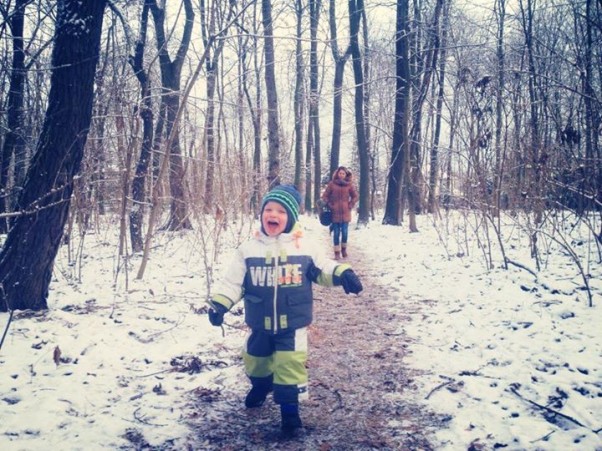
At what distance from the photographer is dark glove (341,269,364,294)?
3.06m

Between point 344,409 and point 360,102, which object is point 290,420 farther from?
point 360,102

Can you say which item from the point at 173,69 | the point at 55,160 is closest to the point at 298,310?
the point at 55,160

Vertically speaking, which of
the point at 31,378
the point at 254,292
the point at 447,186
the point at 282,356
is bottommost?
the point at 31,378

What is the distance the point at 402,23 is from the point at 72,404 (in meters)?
14.1

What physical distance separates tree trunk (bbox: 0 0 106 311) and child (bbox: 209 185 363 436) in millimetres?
2574

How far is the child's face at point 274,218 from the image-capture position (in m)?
3.27

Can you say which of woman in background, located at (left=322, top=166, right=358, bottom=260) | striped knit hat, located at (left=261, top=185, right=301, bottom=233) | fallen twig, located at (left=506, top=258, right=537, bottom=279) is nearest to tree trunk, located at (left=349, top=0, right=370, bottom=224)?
woman in background, located at (left=322, top=166, right=358, bottom=260)

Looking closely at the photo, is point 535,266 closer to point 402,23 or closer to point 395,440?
point 395,440

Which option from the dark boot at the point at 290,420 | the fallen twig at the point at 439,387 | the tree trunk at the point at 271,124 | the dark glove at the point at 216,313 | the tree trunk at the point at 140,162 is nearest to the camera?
the dark boot at the point at 290,420

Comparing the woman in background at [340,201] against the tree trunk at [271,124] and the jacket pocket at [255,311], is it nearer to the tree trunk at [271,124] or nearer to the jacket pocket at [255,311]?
the tree trunk at [271,124]

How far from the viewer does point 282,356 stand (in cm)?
309

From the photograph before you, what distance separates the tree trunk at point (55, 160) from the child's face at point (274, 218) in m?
2.60

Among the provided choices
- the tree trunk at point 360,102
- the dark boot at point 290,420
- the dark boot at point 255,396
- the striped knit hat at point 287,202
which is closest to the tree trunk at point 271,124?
the tree trunk at point 360,102

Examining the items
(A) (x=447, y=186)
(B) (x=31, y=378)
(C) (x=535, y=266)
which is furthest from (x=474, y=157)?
(B) (x=31, y=378)
